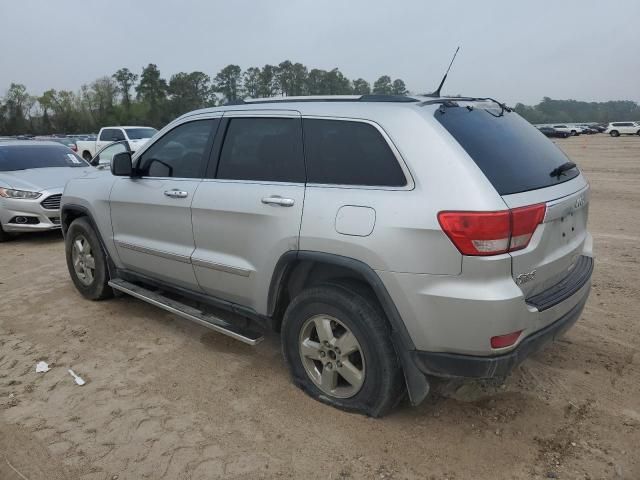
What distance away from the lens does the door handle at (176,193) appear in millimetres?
3827

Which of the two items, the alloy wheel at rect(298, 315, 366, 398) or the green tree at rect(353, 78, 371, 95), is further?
the green tree at rect(353, 78, 371, 95)

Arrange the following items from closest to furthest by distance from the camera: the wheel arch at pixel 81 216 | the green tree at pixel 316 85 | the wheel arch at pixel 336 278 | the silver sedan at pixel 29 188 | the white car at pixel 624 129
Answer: the wheel arch at pixel 336 278 → the wheel arch at pixel 81 216 → the green tree at pixel 316 85 → the silver sedan at pixel 29 188 → the white car at pixel 624 129

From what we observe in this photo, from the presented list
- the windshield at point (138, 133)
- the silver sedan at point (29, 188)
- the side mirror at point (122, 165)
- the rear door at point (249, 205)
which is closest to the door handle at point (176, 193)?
the rear door at point (249, 205)

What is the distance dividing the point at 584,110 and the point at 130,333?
140 metres

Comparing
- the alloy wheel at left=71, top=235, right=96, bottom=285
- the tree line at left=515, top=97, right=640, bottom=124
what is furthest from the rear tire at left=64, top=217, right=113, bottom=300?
the tree line at left=515, top=97, right=640, bottom=124

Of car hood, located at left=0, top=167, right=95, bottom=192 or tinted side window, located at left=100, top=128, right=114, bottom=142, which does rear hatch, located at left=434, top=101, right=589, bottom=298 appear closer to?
car hood, located at left=0, top=167, right=95, bottom=192

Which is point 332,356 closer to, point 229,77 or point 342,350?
point 342,350

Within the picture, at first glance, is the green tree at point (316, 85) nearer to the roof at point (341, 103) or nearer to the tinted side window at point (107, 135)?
the roof at point (341, 103)

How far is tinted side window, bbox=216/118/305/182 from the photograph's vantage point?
3.29 m

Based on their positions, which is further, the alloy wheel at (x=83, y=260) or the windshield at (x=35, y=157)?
the windshield at (x=35, y=157)

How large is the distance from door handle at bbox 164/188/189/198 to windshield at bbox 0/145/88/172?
6479mm

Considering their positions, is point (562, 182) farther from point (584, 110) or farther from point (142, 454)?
point (584, 110)

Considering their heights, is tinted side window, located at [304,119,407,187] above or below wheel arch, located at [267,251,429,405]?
above

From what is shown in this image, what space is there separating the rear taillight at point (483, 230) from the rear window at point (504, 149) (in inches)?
6.6
